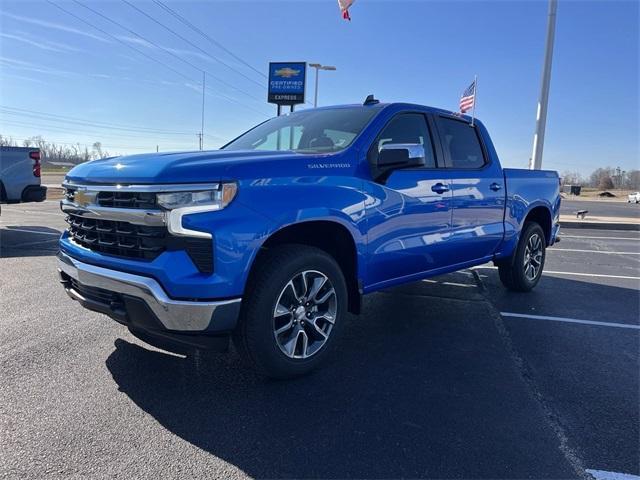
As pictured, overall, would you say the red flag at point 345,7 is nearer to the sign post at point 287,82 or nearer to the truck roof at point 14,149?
the sign post at point 287,82

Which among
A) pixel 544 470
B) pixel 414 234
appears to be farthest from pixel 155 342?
pixel 544 470

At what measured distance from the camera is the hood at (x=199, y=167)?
278 cm

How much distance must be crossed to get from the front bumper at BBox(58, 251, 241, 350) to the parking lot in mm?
471

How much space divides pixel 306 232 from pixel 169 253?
3.49ft

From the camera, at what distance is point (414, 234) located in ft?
13.4

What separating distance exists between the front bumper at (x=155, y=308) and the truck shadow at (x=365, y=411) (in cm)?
45

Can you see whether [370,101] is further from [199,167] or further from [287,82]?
[287,82]

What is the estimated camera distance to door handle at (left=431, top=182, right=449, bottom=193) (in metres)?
4.26

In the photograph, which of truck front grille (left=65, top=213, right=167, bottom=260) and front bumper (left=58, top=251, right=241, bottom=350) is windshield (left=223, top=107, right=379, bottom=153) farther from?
front bumper (left=58, top=251, right=241, bottom=350)

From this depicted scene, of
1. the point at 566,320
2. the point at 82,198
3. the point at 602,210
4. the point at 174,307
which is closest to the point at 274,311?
the point at 174,307

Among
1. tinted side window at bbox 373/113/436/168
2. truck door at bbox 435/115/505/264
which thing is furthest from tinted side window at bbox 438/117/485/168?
tinted side window at bbox 373/113/436/168

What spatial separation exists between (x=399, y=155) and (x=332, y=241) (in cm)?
83

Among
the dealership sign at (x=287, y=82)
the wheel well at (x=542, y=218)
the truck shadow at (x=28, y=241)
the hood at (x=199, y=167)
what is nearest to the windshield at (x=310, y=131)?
the hood at (x=199, y=167)

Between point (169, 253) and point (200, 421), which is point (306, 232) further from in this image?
point (200, 421)
